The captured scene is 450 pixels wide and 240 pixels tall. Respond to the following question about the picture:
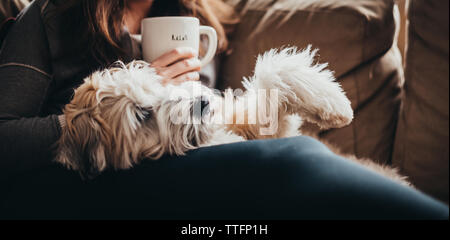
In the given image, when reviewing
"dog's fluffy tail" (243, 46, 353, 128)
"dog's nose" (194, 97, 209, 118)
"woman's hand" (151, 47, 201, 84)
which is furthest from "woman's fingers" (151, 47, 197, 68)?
"dog's fluffy tail" (243, 46, 353, 128)

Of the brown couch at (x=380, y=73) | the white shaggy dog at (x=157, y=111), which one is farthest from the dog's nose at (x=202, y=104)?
the brown couch at (x=380, y=73)

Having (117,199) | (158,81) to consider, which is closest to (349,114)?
(158,81)

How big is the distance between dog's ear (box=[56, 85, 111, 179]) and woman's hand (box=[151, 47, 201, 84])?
219mm

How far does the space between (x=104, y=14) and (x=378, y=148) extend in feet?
4.10

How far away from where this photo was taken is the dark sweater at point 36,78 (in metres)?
0.92

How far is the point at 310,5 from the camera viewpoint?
1.37 m

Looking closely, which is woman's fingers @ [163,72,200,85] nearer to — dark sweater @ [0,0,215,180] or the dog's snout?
the dog's snout

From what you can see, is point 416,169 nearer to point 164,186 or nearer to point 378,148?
point 378,148

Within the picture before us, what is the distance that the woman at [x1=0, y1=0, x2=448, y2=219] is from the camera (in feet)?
2.18

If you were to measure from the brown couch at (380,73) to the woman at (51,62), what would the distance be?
583 mm

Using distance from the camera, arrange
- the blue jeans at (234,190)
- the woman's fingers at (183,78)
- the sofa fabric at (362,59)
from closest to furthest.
Result: the blue jeans at (234,190) < the woman's fingers at (183,78) < the sofa fabric at (362,59)

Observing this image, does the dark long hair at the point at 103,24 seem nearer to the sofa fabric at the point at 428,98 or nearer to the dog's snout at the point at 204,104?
the dog's snout at the point at 204,104

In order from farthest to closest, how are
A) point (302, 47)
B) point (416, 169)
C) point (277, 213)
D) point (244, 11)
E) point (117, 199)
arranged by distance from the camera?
point (244, 11)
point (302, 47)
point (416, 169)
point (117, 199)
point (277, 213)

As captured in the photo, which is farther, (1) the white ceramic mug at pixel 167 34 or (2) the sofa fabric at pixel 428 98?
(2) the sofa fabric at pixel 428 98
